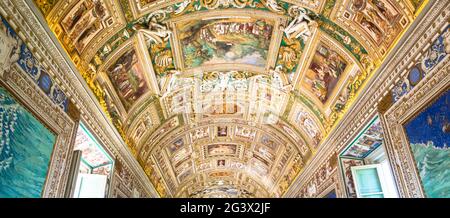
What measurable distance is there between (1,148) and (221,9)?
7217mm

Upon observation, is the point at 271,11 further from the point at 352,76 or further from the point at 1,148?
the point at 1,148

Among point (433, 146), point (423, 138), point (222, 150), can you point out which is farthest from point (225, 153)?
point (433, 146)

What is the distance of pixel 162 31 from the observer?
10.8 metres

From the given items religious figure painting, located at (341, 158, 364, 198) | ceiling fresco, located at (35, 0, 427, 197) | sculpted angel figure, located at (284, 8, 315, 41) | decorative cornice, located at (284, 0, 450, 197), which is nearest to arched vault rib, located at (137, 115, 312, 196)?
ceiling fresco, located at (35, 0, 427, 197)

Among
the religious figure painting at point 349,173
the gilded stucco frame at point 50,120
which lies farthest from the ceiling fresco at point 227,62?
the gilded stucco frame at point 50,120

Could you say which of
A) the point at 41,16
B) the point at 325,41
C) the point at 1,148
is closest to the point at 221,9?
the point at 325,41

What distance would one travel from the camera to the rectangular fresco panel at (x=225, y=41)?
36.9 ft

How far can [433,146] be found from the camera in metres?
6.78

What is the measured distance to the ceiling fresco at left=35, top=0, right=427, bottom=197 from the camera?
9023 millimetres

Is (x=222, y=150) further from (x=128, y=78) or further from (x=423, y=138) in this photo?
(x=423, y=138)

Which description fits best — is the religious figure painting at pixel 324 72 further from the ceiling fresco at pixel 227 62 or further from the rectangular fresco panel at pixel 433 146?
the rectangular fresco panel at pixel 433 146

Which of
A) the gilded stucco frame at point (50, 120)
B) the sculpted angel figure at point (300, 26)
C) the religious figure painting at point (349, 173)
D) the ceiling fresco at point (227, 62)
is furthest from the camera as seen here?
the religious figure painting at point (349, 173)

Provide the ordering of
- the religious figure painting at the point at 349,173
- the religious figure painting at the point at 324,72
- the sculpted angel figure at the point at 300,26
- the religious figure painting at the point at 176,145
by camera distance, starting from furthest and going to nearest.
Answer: the religious figure painting at the point at 176,145 → the religious figure painting at the point at 349,173 → the religious figure painting at the point at 324,72 → the sculpted angel figure at the point at 300,26

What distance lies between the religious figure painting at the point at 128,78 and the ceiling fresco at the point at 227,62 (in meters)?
0.04
